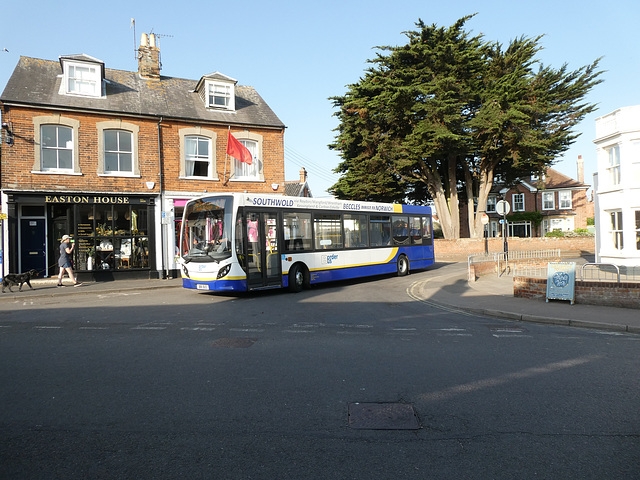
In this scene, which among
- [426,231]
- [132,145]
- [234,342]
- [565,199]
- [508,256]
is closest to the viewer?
[234,342]

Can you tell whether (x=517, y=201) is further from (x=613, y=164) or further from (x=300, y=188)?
(x=613, y=164)

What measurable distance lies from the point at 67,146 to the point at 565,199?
174ft

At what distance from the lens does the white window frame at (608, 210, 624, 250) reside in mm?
16781

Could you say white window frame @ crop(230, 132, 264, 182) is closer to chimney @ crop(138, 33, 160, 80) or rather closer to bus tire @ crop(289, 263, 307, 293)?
chimney @ crop(138, 33, 160, 80)

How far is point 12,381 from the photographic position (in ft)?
17.1

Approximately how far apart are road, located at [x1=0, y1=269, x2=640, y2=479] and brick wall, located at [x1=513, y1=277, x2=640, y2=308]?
2.70 meters

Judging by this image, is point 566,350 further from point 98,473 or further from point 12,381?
point 12,381

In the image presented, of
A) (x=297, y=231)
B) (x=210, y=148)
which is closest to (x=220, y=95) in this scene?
(x=210, y=148)

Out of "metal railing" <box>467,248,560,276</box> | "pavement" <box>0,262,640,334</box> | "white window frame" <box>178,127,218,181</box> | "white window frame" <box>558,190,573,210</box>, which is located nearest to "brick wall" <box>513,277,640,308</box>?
"pavement" <box>0,262,640,334</box>

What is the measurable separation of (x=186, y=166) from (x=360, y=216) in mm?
8864

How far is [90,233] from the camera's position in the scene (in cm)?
1855

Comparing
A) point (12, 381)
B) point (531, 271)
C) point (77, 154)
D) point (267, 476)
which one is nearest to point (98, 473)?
point (267, 476)

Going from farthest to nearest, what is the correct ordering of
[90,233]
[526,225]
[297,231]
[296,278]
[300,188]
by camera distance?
[526,225] → [300,188] → [90,233] → [297,231] → [296,278]

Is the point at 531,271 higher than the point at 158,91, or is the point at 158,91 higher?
the point at 158,91
